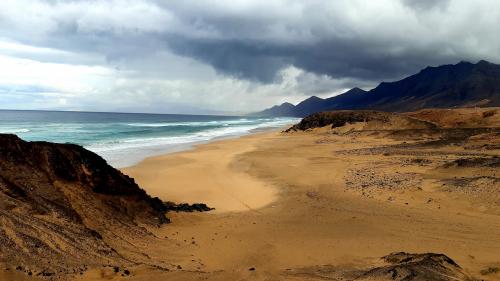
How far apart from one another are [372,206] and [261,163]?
43.0 feet

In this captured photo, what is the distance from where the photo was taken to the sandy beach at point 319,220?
8.69 metres

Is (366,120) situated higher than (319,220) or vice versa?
(366,120)

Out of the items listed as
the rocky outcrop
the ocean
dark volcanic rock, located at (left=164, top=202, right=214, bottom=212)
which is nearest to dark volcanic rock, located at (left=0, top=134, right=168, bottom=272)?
dark volcanic rock, located at (left=164, top=202, right=214, bottom=212)

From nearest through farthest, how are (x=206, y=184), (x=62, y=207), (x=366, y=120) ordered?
(x=62, y=207)
(x=206, y=184)
(x=366, y=120)

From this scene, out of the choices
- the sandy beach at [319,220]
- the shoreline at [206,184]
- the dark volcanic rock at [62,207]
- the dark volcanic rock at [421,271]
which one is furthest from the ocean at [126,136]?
the dark volcanic rock at [421,271]

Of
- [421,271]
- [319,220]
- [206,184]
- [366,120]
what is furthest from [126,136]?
[421,271]

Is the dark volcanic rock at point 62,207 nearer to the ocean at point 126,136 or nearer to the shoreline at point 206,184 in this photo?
the shoreline at point 206,184

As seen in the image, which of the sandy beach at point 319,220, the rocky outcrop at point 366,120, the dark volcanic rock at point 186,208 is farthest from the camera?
the rocky outcrop at point 366,120

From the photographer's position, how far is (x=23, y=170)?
9.95 meters

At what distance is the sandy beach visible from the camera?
8.69 metres

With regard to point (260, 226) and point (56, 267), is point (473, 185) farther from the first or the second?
point (56, 267)

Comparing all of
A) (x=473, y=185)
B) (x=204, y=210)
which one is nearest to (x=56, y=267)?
(x=204, y=210)

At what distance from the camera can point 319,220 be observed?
12484 mm

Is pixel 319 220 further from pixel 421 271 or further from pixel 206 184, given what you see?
pixel 206 184
